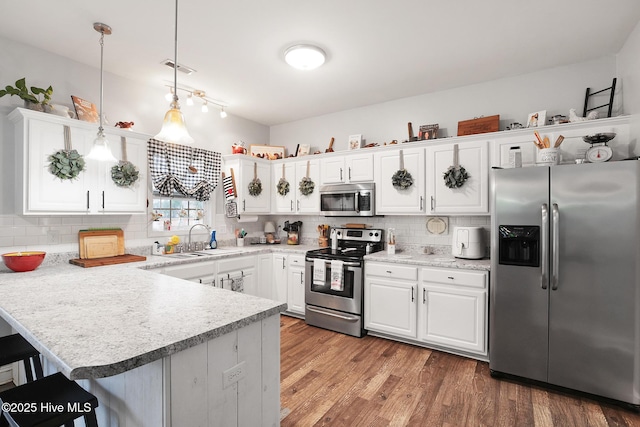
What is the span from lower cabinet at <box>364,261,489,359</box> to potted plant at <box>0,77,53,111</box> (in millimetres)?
3239

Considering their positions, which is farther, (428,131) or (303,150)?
(303,150)

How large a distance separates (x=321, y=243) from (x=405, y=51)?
8.35 feet

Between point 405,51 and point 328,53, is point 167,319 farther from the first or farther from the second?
point 405,51

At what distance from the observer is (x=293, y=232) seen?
472 cm

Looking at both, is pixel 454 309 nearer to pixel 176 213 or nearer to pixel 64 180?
pixel 176 213

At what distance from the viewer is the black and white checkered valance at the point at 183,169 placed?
3.57 m

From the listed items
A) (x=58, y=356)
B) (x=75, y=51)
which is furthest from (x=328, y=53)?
(x=58, y=356)

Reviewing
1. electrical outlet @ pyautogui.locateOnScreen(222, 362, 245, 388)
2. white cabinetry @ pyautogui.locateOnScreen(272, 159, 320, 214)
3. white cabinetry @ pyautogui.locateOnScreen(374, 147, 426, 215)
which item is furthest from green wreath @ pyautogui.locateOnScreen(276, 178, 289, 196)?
electrical outlet @ pyautogui.locateOnScreen(222, 362, 245, 388)

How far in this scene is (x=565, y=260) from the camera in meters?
2.40

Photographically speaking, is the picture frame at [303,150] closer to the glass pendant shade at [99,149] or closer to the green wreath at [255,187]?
the green wreath at [255,187]

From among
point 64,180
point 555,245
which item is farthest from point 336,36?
point 64,180

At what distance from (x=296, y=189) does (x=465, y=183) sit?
7.14 ft

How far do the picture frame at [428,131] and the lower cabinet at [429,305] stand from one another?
1490 mm

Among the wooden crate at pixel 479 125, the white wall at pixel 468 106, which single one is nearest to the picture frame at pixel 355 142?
the white wall at pixel 468 106
